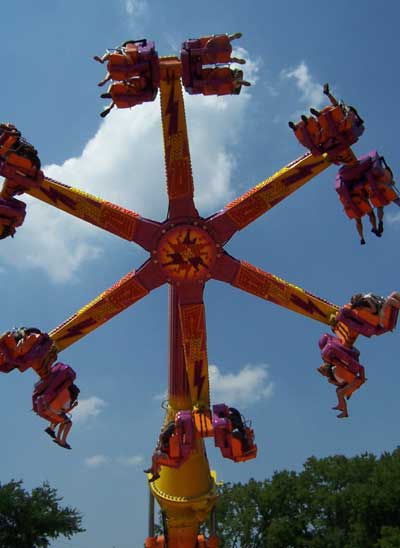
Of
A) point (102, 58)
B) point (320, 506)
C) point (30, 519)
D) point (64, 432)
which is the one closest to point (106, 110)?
point (102, 58)

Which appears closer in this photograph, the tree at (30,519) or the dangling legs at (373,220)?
the dangling legs at (373,220)

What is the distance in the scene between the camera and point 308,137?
555 inches

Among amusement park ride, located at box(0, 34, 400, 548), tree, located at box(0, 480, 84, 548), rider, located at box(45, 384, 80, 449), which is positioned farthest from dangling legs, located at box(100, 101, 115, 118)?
tree, located at box(0, 480, 84, 548)

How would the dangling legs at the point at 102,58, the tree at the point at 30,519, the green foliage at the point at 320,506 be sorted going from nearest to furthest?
the dangling legs at the point at 102,58 < the tree at the point at 30,519 < the green foliage at the point at 320,506

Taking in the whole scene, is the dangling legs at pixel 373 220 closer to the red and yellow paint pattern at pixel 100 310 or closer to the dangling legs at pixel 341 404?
the dangling legs at pixel 341 404

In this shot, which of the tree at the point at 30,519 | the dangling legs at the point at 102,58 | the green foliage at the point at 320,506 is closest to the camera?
the dangling legs at the point at 102,58

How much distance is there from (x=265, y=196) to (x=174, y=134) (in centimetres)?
250

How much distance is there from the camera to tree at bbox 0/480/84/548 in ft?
102

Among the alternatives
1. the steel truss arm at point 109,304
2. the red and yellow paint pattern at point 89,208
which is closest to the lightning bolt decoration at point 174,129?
the red and yellow paint pattern at point 89,208

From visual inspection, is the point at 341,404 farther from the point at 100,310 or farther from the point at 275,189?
the point at 100,310

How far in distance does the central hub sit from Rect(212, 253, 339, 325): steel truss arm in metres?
0.38

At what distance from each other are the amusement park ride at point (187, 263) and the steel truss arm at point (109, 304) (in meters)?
0.02

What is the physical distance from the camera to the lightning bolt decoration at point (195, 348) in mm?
15336

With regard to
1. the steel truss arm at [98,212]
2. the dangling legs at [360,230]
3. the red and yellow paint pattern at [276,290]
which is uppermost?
the steel truss arm at [98,212]
